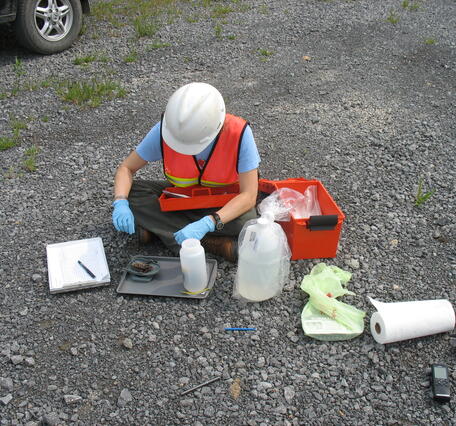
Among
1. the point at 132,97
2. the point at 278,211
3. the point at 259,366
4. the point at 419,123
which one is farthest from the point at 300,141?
the point at 259,366

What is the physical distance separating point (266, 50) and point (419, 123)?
231cm

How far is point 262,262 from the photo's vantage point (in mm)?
2818

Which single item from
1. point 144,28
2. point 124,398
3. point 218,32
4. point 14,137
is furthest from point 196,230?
point 144,28

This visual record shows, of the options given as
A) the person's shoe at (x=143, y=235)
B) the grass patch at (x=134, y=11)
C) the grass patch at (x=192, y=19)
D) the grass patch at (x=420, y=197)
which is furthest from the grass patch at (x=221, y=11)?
the person's shoe at (x=143, y=235)

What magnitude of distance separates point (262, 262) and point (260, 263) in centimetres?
1

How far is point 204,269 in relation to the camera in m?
2.95

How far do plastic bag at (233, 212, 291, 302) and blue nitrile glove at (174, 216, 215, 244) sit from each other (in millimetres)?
231

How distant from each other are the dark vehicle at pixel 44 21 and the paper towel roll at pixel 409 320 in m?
4.95

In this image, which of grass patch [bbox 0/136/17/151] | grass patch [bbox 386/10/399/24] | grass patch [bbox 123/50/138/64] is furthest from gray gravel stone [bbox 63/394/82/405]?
grass patch [bbox 386/10/399/24]

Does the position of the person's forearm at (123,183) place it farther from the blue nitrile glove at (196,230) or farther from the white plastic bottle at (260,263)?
the white plastic bottle at (260,263)

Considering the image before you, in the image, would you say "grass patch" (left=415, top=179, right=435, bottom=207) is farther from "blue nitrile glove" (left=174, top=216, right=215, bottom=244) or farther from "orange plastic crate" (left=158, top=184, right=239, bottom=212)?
"blue nitrile glove" (left=174, top=216, right=215, bottom=244)

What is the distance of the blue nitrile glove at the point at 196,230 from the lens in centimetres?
296

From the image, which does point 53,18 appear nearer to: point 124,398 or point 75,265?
point 75,265

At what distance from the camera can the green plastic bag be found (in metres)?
2.75
